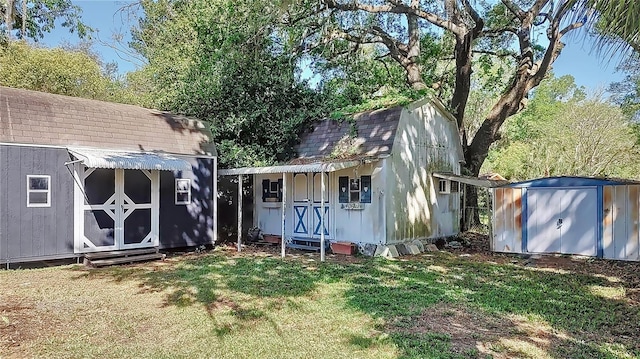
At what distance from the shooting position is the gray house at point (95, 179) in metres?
8.66

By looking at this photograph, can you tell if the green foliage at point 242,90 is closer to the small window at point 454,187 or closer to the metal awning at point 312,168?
the metal awning at point 312,168

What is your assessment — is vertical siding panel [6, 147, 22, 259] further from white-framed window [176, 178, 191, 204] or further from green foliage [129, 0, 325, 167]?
green foliage [129, 0, 325, 167]

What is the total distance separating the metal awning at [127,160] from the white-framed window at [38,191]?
80cm

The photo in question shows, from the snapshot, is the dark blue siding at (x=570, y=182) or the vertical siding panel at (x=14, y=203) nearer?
the vertical siding panel at (x=14, y=203)

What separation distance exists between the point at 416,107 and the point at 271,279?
6530 mm

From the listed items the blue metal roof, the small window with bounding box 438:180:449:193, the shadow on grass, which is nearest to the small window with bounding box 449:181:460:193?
the small window with bounding box 438:180:449:193

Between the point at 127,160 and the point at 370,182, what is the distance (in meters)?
5.81

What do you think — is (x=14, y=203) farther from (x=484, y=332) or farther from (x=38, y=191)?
(x=484, y=332)

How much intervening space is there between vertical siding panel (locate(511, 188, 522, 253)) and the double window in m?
3.69

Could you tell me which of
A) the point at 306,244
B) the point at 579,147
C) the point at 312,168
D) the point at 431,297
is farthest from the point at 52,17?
the point at 579,147

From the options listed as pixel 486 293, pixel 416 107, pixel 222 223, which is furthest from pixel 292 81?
pixel 486 293

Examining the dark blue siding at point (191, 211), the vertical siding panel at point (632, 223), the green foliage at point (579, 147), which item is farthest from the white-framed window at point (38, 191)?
the green foliage at point (579, 147)

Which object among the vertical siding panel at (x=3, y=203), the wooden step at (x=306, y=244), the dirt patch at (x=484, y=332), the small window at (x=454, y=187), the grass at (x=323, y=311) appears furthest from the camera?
the small window at (x=454, y=187)

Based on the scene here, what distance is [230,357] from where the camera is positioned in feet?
13.6
